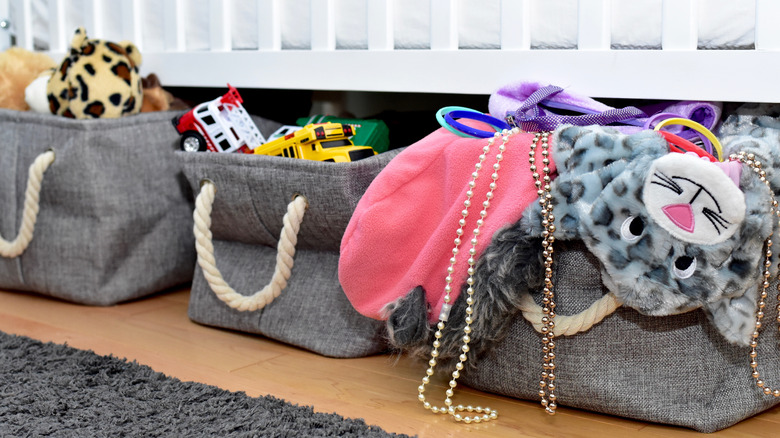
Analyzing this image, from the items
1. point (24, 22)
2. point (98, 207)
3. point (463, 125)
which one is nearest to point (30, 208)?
point (98, 207)

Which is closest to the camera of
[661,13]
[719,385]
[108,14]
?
[719,385]

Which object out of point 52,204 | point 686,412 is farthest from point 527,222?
point 52,204

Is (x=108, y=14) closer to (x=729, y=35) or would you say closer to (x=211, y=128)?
(x=211, y=128)

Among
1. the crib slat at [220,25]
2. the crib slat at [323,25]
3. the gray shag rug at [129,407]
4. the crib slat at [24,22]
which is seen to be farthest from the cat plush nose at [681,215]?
the crib slat at [24,22]

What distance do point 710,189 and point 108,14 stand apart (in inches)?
47.9

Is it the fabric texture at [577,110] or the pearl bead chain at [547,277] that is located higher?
the fabric texture at [577,110]

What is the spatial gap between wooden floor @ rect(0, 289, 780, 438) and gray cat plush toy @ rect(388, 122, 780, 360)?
118 mm

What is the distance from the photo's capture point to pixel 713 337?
820mm

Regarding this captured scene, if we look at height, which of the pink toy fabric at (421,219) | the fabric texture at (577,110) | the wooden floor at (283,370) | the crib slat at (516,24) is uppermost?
the crib slat at (516,24)

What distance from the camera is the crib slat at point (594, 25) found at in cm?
96

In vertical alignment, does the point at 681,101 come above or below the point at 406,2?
below

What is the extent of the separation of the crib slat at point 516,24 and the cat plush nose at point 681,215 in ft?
1.23

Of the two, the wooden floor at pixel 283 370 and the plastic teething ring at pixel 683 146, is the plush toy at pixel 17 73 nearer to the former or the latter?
the wooden floor at pixel 283 370

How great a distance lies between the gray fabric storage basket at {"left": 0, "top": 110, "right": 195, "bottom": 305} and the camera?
130 cm
